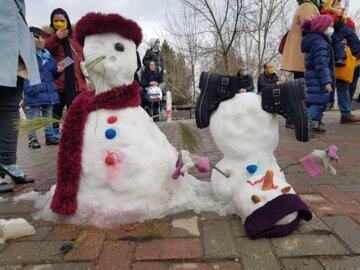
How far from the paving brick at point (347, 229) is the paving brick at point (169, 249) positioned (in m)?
0.66

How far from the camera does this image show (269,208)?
1599 millimetres

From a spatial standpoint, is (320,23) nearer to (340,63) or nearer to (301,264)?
(340,63)

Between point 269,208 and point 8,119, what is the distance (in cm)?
197

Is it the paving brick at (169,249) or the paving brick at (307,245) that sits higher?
the paving brick at (307,245)

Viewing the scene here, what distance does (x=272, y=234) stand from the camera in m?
1.57

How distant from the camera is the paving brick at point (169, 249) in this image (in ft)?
4.82

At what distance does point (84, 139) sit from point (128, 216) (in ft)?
1.54

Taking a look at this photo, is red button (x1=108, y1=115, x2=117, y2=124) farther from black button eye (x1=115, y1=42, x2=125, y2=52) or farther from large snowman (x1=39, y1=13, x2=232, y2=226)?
black button eye (x1=115, y1=42, x2=125, y2=52)

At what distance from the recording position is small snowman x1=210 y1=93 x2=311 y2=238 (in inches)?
66.7

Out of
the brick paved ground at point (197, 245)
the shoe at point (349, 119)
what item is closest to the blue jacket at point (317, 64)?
the shoe at point (349, 119)

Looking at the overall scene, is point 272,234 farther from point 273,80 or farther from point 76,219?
point 273,80

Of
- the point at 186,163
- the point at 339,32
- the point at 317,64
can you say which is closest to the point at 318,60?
the point at 317,64

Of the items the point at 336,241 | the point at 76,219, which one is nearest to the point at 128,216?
the point at 76,219

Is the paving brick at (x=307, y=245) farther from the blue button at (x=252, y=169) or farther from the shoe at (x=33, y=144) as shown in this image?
the shoe at (x=33, y=144)
